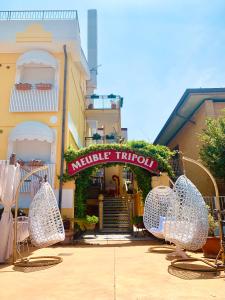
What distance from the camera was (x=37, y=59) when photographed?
12891 mm

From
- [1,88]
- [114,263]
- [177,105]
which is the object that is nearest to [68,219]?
[114,263]

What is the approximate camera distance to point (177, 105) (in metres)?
14.4

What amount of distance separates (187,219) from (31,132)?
26.4 feet

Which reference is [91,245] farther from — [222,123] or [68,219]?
[222,123]

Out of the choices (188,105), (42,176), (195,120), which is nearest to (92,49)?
(188,105)

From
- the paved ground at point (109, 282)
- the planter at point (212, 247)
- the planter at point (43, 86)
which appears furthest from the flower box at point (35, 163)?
the planter at point (212, 247)

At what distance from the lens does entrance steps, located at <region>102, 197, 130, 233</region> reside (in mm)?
13352

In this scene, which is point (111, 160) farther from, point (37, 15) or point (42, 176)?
point (37, 15)

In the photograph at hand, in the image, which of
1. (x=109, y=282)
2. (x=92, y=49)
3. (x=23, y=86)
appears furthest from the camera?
(x=92, y=49)

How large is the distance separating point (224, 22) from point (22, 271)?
8281 millimetres

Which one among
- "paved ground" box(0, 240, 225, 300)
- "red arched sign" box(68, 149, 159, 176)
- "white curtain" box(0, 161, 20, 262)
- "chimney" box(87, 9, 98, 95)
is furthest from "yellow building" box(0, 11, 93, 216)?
"chimney" box(87, 9, 98, 95)

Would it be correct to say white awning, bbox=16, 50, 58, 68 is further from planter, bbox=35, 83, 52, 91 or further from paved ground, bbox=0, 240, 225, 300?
paved ground, bbox=0, 240, 225, 300

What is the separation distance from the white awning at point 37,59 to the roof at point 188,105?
22.2 feet

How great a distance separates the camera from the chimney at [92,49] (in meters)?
22.0
